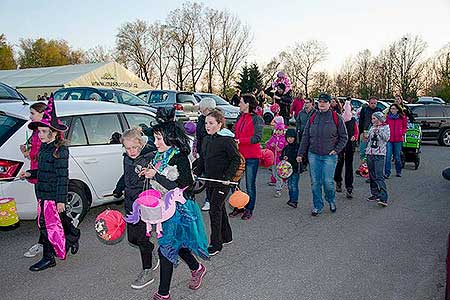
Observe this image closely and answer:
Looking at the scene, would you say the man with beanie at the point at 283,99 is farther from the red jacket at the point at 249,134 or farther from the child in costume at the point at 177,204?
the child in costume at the point at 177,204

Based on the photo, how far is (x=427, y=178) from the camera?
10.8 meters

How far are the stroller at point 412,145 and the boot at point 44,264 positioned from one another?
9826 mm

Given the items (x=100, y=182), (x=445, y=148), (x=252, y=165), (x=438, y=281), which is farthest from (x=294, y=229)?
(x=445, y=148)

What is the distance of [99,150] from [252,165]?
89.1 inches

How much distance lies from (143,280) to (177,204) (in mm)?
1001

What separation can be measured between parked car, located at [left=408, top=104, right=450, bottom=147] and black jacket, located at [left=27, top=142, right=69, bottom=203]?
1675 cm

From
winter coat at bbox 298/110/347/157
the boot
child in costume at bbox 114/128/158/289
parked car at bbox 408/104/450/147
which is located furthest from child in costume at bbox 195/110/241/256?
parked car at bbox 408/104/450/147

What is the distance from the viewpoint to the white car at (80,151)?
544 centimetres

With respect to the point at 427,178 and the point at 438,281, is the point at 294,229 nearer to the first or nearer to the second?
the point at 438,281

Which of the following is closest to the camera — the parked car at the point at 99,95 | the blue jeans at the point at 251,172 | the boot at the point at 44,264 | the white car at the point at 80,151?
the boot at the point at 44,264

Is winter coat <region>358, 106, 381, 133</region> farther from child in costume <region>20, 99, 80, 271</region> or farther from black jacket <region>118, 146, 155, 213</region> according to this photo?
child in costume <region>20, 99, 80, 271</region>

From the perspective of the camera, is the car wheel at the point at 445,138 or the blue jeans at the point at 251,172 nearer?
the blue jeans at the point at 251,172

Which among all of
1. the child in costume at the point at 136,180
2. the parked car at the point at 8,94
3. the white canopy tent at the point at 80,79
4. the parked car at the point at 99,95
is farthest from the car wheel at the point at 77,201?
the white canopy tent at the point at 80,79

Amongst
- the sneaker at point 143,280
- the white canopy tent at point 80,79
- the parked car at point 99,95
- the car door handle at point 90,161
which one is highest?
the white canopy tent at point 80,79
